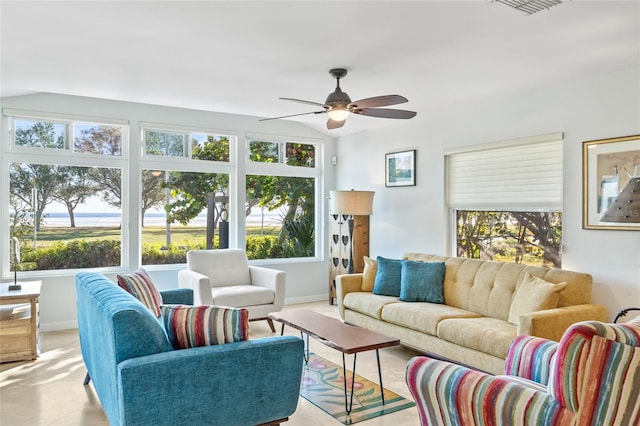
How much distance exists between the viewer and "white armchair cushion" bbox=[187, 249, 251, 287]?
5.00 m

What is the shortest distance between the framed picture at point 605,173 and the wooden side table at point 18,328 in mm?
4531

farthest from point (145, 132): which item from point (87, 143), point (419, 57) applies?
point (419, 57)

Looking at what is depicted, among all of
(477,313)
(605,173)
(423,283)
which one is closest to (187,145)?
(423,283)

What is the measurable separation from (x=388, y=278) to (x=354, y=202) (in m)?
1.31

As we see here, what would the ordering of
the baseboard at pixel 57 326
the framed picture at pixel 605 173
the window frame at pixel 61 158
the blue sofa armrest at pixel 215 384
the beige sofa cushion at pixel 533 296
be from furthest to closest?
1. the baseboard at pixel 57 326
2. the window frame at pixel 61 158
3. the framed picture at pixel 605 173
4. the beige sofa cushion at pixel 533 296
5. the blue sofa armrest at pixel 215 384

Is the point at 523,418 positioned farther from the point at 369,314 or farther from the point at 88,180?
the point at 88,180

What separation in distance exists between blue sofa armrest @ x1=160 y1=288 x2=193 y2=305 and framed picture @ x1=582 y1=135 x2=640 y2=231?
10.9 feet

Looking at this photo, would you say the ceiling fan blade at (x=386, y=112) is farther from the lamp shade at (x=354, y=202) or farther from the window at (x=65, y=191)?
the window at (x=65, y=191)

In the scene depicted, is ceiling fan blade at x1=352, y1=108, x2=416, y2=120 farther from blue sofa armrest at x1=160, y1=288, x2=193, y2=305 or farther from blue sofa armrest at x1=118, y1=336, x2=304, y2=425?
blue sofa armrest at x1=160, y1=288, x2=193, y2=305

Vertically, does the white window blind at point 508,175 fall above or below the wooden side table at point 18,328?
above

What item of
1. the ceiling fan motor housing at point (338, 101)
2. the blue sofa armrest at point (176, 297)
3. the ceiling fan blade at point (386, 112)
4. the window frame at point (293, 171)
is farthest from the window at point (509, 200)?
the blue sofa armrest at point (176, 297)

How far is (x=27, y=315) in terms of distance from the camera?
3928mm

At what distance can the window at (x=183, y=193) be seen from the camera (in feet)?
17.8

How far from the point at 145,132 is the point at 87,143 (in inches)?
25.0
